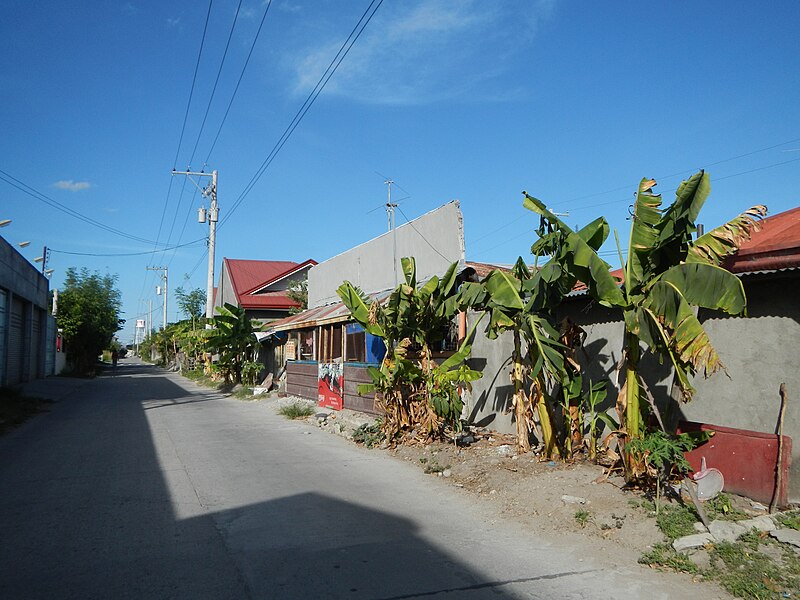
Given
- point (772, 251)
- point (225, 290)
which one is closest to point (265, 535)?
point (772, 251)

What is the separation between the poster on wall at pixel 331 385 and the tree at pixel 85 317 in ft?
93.7

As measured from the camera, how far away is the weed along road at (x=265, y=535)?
4922 millimetres

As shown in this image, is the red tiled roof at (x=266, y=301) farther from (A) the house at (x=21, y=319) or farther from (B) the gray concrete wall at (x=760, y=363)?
(B) the gray concrete wall at (x=760, y=363)

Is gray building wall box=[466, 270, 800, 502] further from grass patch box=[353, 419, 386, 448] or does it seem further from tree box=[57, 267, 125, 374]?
tree box=[57, 267, 125, 374]

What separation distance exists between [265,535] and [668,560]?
3.79 metres

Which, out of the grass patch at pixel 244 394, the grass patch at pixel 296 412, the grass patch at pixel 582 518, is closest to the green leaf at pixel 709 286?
the grass patch at pixel 582 518

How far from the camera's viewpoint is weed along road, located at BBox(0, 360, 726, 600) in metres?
4.92

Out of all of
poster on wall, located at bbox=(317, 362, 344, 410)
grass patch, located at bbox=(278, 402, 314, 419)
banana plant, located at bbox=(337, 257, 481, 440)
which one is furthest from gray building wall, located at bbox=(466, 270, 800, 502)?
grass patch, located at bbox=(278, 402, 314, 419)

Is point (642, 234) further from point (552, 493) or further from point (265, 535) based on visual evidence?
point (265, 535)

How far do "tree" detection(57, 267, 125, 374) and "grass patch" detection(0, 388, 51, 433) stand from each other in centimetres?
2147

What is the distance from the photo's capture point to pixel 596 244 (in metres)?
8.14

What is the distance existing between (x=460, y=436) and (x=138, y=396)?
18.0 m

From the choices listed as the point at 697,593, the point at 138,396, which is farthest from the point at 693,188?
the point at 138,396

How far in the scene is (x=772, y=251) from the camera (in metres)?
6.44
